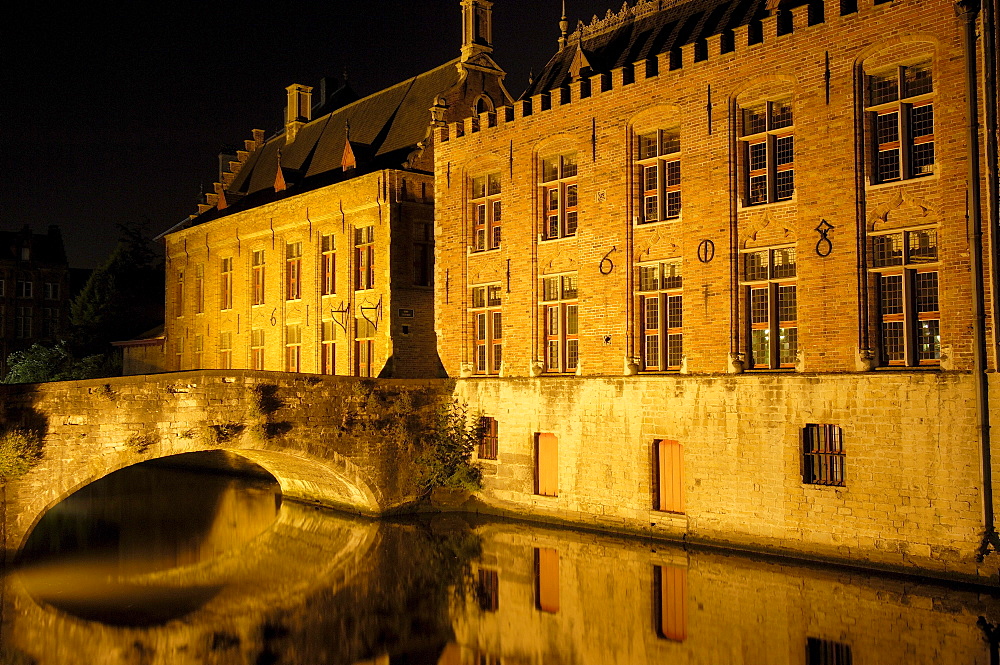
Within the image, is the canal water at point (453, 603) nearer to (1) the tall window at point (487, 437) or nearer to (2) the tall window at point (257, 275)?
(1) the tall window at point (487, 437)

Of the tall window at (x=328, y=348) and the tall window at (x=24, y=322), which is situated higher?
the tall window at (x=24, y=322)

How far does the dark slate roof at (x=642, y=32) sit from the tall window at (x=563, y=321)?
5.36 meters

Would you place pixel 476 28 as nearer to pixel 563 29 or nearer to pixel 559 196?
pixel 563 29

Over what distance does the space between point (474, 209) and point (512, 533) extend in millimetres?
8667

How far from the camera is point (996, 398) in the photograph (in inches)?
537

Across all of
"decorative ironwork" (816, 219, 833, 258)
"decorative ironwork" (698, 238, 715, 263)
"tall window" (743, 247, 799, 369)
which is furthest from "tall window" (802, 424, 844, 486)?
"decorative ironwork" (698, 238, 715, 263)

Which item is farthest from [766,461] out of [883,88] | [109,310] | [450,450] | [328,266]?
[109,310]

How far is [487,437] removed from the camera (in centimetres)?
2241

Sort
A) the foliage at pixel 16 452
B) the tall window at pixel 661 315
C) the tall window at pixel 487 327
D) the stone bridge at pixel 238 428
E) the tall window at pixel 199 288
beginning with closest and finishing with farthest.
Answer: the foliage at pixel 16 452 < the stone bridge at pixel 238 428 < the tall window at pixel 661 315 < the tall window at pixel 487 327 < the tall window at pixel 199 288

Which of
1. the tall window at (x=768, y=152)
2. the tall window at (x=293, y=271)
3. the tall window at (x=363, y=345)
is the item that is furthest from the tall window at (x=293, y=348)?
the tall window at (x=768, y=152)

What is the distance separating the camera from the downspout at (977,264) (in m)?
13.6

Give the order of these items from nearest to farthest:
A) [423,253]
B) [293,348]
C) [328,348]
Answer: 1. [423,253]
2. [328,348]
3. [293,348]

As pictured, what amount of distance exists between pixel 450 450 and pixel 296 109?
67.3 feet

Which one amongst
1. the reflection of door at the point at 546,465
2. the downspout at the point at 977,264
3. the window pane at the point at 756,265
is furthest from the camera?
the reflection of door at the point at 546,465
